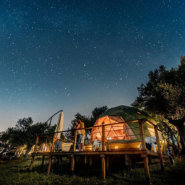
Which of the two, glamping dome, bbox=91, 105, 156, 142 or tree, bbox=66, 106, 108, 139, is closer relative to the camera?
glamping dome, bbox=91, 105, 156, 142

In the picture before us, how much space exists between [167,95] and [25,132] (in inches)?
901

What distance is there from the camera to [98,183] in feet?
17.1

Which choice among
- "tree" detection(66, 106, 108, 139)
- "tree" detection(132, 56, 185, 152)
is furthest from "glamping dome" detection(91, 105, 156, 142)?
"tree" detection(66, 106, 108, 139)

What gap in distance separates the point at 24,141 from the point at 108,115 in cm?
1606

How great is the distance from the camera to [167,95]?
35.6 ft

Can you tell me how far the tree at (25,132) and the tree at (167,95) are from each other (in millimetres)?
18152

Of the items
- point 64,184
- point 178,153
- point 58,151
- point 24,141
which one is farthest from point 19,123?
point 178,153

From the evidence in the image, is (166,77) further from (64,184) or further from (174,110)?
(64,184)

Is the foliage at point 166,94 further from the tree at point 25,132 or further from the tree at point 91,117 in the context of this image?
the tree at point 25,132

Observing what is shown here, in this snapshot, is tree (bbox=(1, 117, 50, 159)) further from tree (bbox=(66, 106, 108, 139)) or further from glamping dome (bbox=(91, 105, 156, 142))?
glamping dome (bbox=(91, 105, 156, 142))

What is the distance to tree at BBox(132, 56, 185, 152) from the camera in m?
10.6

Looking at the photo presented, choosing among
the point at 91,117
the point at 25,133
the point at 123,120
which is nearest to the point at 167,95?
the point at 123,120

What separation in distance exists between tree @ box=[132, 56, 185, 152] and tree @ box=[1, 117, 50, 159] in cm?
1815

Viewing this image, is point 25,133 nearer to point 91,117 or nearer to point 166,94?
point 91,117
